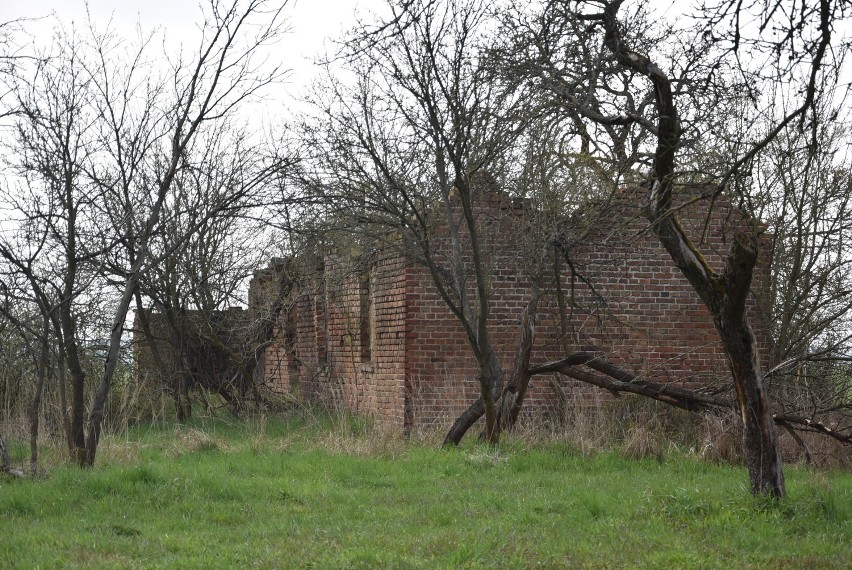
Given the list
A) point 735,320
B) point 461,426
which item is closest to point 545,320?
point 461,426

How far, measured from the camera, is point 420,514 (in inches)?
293

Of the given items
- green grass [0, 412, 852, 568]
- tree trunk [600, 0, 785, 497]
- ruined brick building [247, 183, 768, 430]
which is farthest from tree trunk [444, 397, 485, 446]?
tree trunk [600, 0, 785, 497]

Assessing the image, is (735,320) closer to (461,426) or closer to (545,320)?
(461,426)

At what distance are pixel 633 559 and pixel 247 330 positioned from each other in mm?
11182

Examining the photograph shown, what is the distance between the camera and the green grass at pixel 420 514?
237 inches

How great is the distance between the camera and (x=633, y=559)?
5984 mm

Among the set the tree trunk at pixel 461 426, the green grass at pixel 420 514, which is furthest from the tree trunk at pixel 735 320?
the tree trunk at pixel 461 426

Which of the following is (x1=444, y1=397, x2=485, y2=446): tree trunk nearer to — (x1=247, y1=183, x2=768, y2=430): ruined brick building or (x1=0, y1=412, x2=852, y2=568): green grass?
(x1=0, y1=412, x2=852, y2=568): green grass

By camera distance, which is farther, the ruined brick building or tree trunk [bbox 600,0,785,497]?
the ruined brick building

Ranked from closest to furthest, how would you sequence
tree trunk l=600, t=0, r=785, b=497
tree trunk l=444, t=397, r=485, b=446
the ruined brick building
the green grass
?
the green grass → tree trunk l=600, t=0, r=785, b=497 → tree trunk l=444, t=397, r=485, b=446 → the ruined brick building

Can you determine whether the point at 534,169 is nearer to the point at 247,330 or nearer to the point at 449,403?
the point at 449,403

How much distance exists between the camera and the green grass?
19.7 ft

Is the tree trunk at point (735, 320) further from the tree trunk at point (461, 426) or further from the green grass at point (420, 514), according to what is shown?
the tree trunk at point (461, 426)

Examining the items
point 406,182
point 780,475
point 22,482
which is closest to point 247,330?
point 406,182
